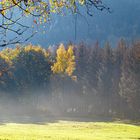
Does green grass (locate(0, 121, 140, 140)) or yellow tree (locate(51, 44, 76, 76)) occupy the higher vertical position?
yellow tree (locate(51, 44, 76, 76))

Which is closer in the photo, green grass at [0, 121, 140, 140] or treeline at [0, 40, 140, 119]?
green grass at [0, 121, 140, 140]

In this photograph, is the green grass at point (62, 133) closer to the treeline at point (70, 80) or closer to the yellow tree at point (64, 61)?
the treeline at point (70, 80)

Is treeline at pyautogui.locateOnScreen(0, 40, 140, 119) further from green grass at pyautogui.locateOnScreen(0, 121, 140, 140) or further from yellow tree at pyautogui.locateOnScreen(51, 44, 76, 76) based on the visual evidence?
green grass at pyautogui.locateOnScreen(0, 121, 140, 140)

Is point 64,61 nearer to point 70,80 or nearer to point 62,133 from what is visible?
point 70,80

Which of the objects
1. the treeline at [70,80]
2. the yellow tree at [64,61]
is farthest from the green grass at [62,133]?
the yellow tree at [64,61]

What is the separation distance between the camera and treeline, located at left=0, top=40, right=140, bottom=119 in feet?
273

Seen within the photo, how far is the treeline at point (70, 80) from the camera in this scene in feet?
273

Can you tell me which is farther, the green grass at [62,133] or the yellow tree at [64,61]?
the yellow tree at [64,61]

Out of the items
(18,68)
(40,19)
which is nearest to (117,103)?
(18,68)

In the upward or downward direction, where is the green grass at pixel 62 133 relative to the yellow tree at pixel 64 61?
downward

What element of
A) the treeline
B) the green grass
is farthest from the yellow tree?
the green grass

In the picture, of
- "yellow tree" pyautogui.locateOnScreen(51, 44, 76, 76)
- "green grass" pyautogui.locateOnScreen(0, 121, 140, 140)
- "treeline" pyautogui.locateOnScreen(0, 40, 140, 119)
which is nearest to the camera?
"green grass" pyautogui.locateOnScreen(0, 121, 140, 140)

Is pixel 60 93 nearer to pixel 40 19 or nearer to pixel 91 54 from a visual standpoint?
pixel 91 54

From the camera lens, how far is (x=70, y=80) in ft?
293
